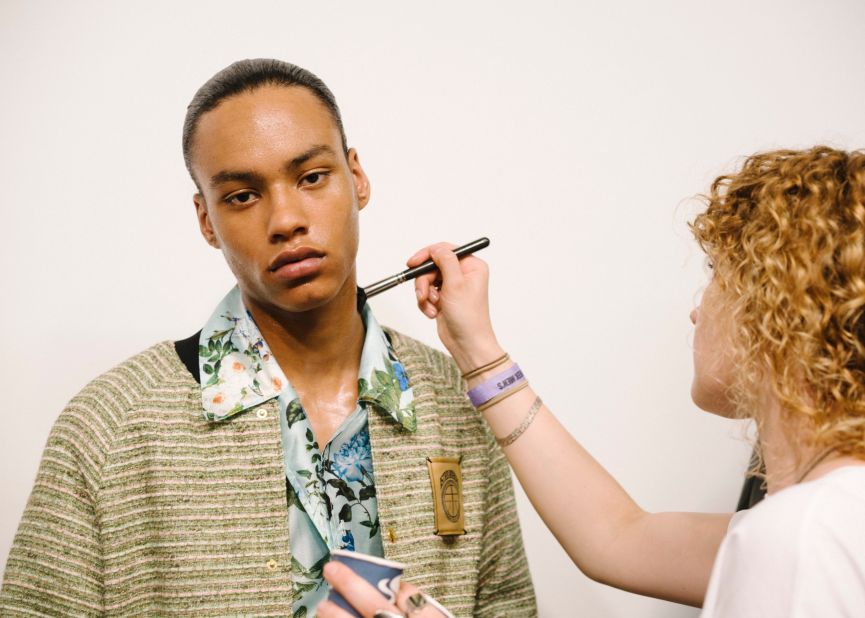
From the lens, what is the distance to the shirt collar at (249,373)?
1.25 metres

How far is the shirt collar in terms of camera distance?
125 centimetres

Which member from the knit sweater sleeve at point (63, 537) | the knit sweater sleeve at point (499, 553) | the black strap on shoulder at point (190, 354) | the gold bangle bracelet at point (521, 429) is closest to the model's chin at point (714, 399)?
the gold bangle bracelet at point (521, 429)

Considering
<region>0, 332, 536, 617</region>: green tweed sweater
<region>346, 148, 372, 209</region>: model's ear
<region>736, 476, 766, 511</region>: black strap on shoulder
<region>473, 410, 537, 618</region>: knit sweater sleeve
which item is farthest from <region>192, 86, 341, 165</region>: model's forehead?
<region>736, 476, 766, 511</region>: black strap on shoulder

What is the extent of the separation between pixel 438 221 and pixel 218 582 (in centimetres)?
86

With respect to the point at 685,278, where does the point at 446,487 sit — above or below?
below

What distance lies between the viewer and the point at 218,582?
118 cm

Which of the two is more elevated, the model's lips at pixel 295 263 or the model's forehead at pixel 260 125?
the model's forehead at pixel 260 125

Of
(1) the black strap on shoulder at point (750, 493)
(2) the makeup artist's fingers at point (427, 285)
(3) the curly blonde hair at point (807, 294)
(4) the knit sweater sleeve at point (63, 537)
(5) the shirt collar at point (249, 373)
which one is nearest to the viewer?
(3) the curly blonde hair at point (807, 294)

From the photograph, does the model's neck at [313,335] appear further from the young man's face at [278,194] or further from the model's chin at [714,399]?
the model's chin at [714,399]

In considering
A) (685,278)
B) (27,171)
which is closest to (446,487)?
(685,278)

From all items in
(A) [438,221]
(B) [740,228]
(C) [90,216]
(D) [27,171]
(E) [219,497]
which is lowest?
(E) [219,497]

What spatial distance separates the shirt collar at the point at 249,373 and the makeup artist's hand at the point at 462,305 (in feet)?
0.35

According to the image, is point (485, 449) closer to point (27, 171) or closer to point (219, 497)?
point (219, 497)

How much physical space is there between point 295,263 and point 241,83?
292mm
